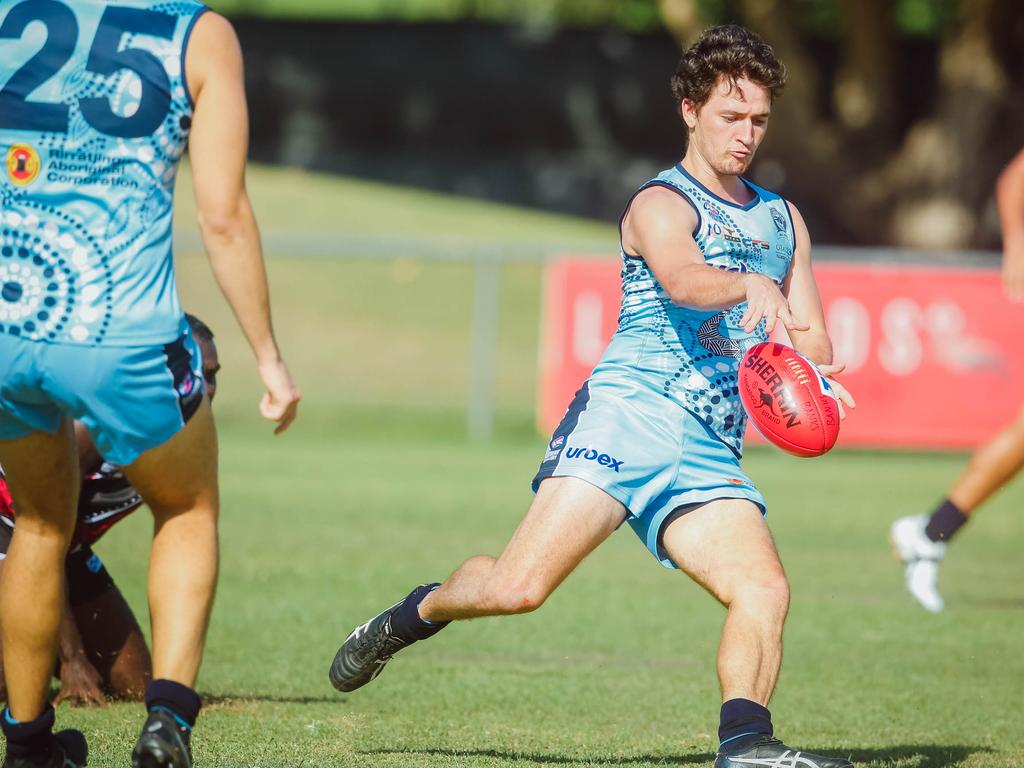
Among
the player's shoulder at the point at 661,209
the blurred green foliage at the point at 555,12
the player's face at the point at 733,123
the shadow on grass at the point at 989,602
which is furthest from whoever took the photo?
the blurred green foliage at the point at 555,12

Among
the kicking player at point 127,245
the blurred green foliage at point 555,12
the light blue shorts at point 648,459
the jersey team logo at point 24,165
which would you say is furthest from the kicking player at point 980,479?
the blurred green foliage at point 555,12

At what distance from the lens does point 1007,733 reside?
5.74 meters

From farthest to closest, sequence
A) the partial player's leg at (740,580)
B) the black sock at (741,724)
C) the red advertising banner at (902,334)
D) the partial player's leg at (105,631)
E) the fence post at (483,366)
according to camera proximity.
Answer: the fence post at (483,366)
the red advertising banner at (902,334)
the partial player's leg at (105,631)
the partial player's leg at (740,580)
the black sock at (741,724)

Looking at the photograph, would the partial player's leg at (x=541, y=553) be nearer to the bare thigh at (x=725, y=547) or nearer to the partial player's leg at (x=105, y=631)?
the bare thigh at (x=725, y=547)

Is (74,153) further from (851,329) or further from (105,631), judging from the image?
(851,329)

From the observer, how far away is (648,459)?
481 cm

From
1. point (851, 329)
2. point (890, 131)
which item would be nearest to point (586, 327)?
point (851, 329)

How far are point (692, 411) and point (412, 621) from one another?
47.9 inches

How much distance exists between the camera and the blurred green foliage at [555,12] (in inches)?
1303

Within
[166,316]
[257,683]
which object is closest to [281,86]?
[257,683]

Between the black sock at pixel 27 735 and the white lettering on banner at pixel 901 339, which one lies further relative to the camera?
the white lettering on banner at pixel 901 339

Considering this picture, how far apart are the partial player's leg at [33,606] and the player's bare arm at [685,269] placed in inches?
71.1

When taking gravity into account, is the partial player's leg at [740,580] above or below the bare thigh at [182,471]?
below

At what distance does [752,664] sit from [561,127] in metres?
28.0
